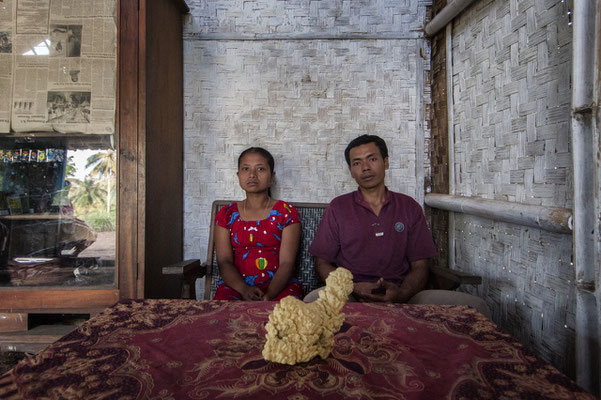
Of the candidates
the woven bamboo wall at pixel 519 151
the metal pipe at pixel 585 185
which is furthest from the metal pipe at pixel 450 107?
the metal pipe at pixel 585 185

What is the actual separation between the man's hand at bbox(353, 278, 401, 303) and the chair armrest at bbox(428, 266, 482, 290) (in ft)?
0.84

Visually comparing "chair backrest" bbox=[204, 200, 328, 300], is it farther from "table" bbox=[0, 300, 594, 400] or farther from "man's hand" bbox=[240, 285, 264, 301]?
"table" bbox=[0, 300, 594, 400]

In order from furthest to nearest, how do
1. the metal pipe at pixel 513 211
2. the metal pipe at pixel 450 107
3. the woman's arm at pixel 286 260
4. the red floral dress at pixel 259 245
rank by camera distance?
the metal pipe at pixel 450 107
the red floral dress at pixel 259 245
the woman's arm at pixel 286 260
the metal pipe at pixel 513 211

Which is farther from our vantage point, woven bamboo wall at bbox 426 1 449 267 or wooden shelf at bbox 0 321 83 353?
woven bamboo wall at bbox 426 1 449 267

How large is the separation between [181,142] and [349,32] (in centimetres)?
143

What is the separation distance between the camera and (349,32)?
2635 millimetres

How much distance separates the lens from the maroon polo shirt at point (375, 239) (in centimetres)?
211

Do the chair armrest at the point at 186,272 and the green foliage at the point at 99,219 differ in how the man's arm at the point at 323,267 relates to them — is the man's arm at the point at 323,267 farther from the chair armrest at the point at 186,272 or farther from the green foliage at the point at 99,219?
the green foliage at the point at 99,219

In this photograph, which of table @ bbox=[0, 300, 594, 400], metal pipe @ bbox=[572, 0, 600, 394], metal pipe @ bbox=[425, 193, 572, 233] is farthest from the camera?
metal pipe @ bbox=[425, 193, 572, 233]

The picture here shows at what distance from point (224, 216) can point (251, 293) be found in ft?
1.78

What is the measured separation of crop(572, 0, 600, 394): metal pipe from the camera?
4.04 feet

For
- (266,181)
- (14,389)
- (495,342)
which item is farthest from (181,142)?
(495,342)

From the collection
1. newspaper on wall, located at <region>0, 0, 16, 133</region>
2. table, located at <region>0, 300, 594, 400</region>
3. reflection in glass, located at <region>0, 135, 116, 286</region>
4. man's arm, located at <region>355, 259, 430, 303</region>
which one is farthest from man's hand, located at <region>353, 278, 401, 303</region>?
newspaper on wall, located at <region>0, 0, 16, 133</region>

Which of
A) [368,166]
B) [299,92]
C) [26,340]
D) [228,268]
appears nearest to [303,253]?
[228,268]
